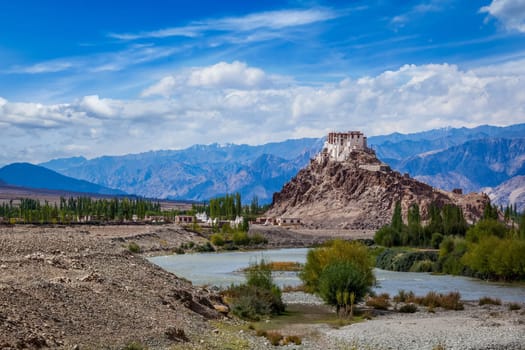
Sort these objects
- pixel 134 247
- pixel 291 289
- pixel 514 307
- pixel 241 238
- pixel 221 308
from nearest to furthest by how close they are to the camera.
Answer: pixel 221 308, pixel 514 307, pixel 291 289, pixel 134 247, pixel 241 238

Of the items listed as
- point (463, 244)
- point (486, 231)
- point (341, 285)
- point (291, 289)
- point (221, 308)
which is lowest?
point (291, 289)

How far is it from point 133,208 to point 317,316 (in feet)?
430

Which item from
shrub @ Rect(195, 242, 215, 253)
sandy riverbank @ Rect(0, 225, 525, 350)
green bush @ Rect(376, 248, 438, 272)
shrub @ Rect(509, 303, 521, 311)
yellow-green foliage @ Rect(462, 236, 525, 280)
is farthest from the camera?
shrub @ Rect(195, 242, 215, 253)

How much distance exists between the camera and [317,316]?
45375 mm

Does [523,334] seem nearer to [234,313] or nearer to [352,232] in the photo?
[234,313]

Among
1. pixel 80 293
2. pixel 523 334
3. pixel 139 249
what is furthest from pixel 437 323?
pixel 139 249

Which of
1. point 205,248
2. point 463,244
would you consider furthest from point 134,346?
point 205,248

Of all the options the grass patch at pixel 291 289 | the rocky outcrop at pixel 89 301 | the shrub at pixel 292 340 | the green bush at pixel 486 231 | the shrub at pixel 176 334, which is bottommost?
the grass patch at pixel 291 289

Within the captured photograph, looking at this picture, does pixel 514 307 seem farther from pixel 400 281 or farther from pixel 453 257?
pixel 453 257

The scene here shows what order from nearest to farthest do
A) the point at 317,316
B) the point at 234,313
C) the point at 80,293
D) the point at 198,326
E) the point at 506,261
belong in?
the point at 80,293 < the point at 198,326 < the point at 234,313 < the point at 317,316 < the point at 506,261

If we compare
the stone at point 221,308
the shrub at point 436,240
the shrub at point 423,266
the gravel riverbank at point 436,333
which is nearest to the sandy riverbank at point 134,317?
the gravel riverbank at point 436,333

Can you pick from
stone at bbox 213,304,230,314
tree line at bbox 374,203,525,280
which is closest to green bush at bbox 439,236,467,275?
tree line at bbox 374,203,525,280

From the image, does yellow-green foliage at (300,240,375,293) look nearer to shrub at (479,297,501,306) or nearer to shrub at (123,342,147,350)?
shrub at (479,297,501,306)

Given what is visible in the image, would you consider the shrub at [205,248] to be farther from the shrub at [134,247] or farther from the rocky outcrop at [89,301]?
the rocky outcrop at [89,301]
